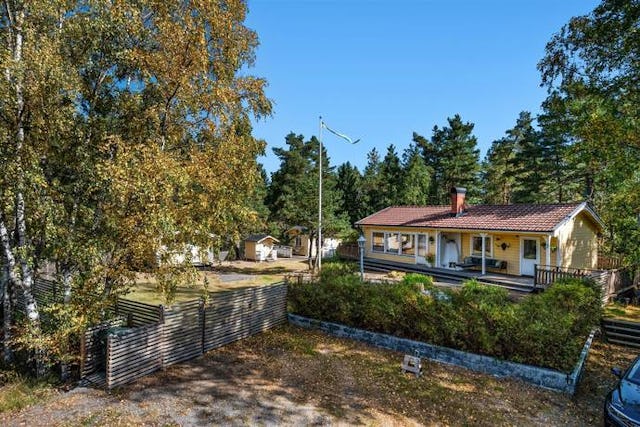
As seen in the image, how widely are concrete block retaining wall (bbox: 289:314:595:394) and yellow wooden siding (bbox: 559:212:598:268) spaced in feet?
29.1

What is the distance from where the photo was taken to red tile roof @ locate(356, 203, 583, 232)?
17109 millimetres

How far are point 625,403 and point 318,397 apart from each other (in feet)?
17.2

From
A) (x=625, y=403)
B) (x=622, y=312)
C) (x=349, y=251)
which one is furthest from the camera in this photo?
(x=349, y=251)

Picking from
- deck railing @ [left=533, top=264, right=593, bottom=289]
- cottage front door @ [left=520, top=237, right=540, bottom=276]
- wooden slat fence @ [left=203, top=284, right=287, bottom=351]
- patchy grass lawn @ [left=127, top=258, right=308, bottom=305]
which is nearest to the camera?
wooden slat fence @ [left=203, top=284, right=287, bottom=351]

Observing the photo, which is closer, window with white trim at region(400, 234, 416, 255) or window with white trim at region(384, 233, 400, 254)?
window with white trim at region(400, 234, 416, 255)

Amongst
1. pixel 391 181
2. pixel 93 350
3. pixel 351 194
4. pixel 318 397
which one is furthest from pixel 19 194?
pixel 351 194

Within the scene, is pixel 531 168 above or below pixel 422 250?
above

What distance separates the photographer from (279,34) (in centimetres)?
1175

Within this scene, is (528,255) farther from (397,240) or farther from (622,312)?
(397,240)

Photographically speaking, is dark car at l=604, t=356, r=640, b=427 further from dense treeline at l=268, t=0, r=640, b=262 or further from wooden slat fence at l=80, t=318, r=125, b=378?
wooden slat fence at l=80, t=318, r=125, b=378

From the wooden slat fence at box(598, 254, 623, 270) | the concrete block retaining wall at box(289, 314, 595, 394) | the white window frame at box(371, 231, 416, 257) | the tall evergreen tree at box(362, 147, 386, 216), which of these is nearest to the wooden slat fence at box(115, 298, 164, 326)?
the concrete block retaining wall at box(289, 314, 595, 394)

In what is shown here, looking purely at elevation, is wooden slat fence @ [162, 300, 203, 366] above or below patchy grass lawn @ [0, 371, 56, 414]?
above

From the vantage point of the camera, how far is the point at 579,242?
18.6m

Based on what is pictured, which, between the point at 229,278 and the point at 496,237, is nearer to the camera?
the point at 496,237
